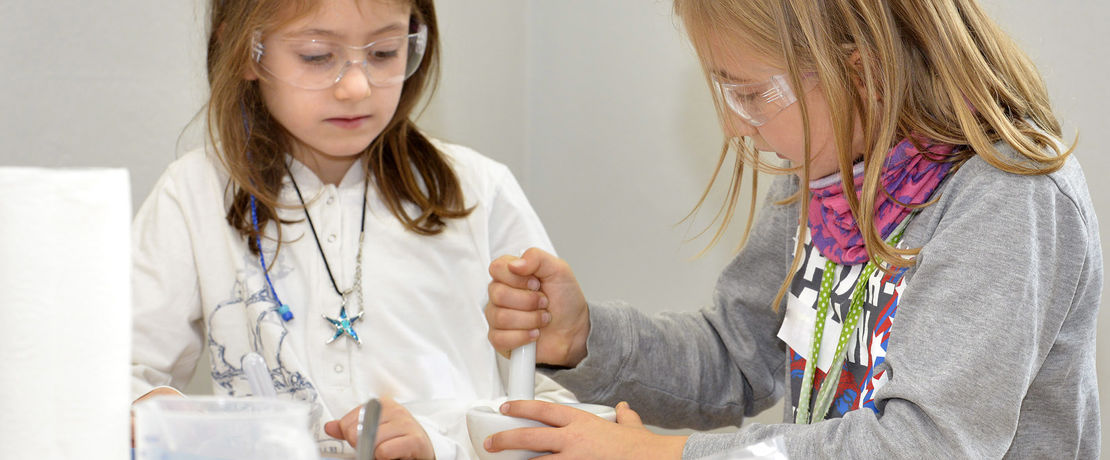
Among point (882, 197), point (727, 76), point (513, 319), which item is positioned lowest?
point (513, 319)

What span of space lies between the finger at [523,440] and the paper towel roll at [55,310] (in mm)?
316

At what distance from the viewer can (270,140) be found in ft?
4.39

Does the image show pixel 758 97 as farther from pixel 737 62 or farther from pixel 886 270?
pixel 886 270

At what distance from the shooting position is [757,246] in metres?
1.19

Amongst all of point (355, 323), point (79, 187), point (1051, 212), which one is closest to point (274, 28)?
point (355, 323)

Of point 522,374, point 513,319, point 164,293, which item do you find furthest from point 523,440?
point 164,293

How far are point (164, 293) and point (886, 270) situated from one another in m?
0.88

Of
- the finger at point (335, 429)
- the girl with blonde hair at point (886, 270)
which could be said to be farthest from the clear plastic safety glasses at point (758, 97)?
the finger at point (335, 429)

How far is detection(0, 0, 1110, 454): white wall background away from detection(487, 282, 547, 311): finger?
2.42ft

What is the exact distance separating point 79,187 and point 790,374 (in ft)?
2.68

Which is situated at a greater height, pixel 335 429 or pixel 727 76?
pixel 727 76

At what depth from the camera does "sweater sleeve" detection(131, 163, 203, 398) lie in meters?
1.23

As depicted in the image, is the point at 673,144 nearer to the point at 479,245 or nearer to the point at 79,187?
the point at 479,245

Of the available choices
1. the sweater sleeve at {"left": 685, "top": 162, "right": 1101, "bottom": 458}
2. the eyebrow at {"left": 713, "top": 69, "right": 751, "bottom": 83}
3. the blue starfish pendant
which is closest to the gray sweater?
the sweater sleeve at {"left": 685, "top": 162, "right": 1101, "bottom": 458}
